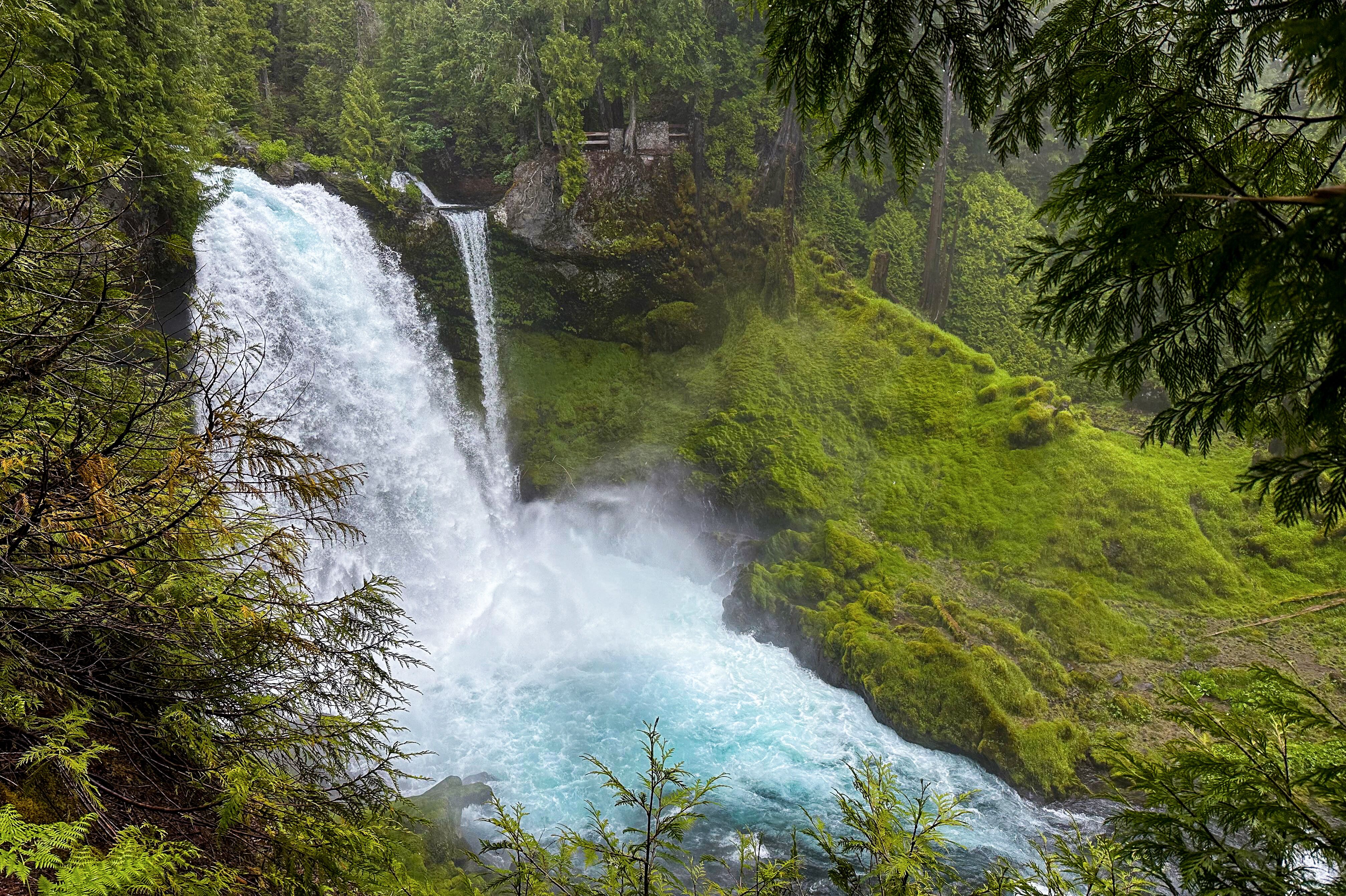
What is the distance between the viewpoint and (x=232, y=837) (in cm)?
273

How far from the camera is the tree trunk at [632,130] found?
584 inches

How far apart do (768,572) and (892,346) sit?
261 inches

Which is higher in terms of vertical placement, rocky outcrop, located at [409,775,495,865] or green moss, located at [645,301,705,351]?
green moss, located at [645,301,705,351]

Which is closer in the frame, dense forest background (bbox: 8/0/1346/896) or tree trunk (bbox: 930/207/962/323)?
dense forest background (bbox: 8/0/1346/896)

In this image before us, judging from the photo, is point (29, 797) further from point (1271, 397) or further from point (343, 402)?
point (343, 402)

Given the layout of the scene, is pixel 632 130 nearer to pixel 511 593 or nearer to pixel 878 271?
pixel 878 271

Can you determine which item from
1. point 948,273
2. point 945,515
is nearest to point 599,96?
point 948,273

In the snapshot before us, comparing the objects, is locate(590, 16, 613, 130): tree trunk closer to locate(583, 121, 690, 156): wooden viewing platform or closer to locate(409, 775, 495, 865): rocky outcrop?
locate(583, 121, 690, 156): wooden viewing platform

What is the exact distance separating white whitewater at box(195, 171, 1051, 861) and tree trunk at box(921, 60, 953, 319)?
10.3 m

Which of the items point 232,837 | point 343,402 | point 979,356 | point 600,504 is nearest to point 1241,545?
point 979,356

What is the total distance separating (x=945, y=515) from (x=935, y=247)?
9241 millimetres

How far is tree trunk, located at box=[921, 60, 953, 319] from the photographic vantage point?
18125 millimetres

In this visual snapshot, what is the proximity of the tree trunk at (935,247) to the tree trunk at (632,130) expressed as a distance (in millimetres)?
8757

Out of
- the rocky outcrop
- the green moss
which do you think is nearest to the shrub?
the green moss
